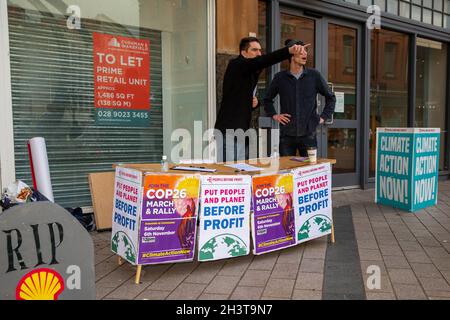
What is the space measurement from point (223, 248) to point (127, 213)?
79 centimetres

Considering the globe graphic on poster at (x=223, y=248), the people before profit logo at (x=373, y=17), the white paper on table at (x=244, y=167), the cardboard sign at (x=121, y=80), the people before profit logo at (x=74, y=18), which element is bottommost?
the globe graphic on poster at (x=223, y=248)

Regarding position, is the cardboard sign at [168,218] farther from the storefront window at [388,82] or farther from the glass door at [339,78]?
the storefront window at [388,82]


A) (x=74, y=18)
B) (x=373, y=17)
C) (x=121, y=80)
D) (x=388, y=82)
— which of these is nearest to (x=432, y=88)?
(x=388, y=82)

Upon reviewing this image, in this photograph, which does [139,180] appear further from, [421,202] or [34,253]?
[421,202]

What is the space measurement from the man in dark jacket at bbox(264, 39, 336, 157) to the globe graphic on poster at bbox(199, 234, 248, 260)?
1.75 m

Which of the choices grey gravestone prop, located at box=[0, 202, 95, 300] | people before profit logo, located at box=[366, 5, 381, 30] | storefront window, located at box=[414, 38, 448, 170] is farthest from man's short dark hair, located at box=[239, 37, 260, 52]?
storefront window, located at box=[414, 38, 448, 170]

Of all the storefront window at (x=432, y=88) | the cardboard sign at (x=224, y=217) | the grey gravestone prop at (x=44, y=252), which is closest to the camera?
the grey gravestone prop at (x=44, y=252)

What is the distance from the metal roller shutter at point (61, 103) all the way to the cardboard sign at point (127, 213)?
1.56 meters

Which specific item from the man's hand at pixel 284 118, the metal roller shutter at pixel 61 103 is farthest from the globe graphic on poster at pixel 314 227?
the metal roller shutter at pixel 61 103

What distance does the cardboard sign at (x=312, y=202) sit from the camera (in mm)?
3899

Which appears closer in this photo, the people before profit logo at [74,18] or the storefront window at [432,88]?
the people before profit logo at [74,18]

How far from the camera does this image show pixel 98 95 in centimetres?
496

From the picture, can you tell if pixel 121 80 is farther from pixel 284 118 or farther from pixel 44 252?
pixel 44 252

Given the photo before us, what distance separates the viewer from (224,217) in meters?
3.45
